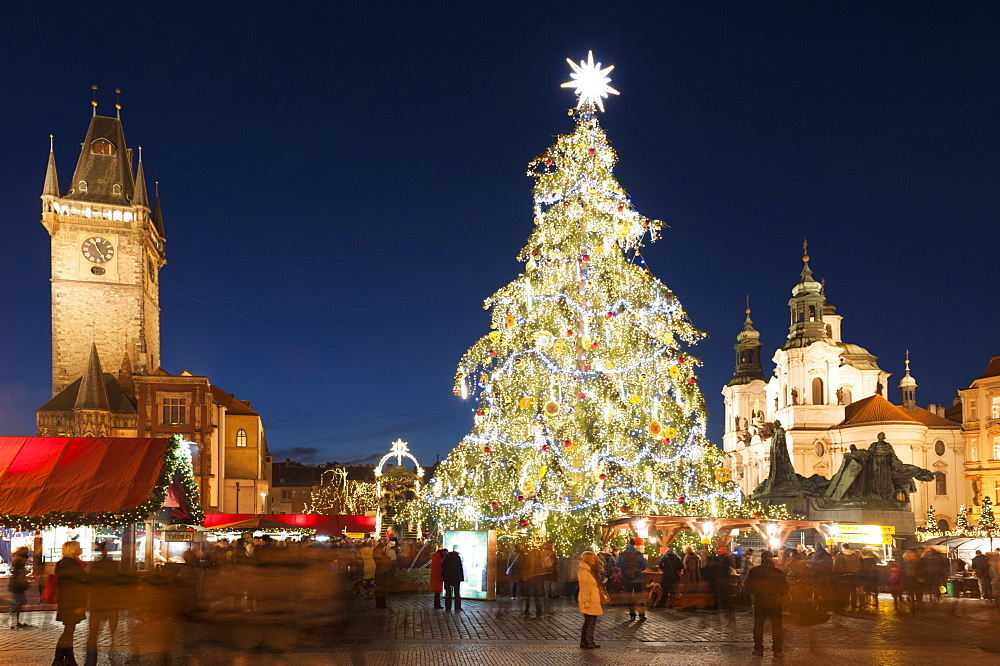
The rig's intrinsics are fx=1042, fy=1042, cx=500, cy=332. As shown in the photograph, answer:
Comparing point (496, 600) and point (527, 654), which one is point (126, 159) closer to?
point (496, 600)

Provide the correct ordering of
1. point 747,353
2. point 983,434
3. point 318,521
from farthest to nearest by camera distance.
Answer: point 747,353, point 983,434, point 318,521

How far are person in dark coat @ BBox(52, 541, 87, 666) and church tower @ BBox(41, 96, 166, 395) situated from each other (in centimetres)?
5972

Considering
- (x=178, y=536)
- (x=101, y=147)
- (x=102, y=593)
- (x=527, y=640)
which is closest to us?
(x=102, y=593)

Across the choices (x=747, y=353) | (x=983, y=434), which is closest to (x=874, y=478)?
(x=983, y=434)

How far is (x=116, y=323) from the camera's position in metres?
72.6

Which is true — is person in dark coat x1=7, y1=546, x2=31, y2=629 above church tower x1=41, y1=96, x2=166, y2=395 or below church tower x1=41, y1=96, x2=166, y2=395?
below

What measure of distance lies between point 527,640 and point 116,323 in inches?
2478

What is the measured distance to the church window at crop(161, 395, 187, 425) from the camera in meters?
65.2

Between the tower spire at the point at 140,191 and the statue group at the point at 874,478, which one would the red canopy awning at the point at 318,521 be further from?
the tower spire at the point at 140,191

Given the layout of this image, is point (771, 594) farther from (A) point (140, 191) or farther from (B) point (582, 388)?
(A) point (140, 191)

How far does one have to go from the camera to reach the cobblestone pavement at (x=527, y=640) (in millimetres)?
13289

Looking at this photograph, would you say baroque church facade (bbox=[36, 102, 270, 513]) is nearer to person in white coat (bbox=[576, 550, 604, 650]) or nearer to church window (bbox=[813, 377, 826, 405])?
church window (bbox=[813, 377, 826, 405])

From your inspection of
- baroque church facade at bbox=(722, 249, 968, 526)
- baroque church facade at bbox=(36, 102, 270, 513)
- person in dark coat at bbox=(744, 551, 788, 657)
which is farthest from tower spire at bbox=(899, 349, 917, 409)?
person in dark coat at bbox=(744, 551, 788, 657)

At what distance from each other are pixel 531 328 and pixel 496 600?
23.1ft
